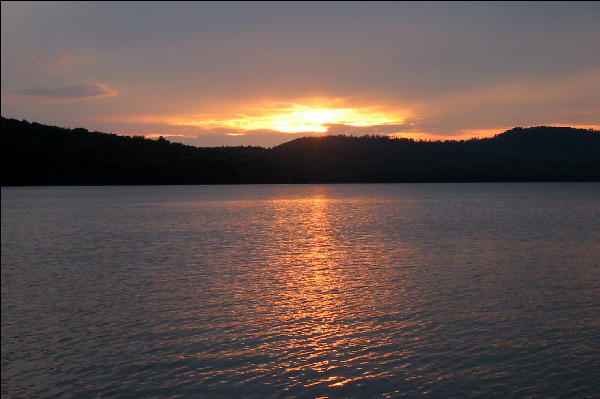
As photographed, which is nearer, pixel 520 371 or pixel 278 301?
pixel 520 371

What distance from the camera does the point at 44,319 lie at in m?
21.8

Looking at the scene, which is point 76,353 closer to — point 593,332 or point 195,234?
point 593,332

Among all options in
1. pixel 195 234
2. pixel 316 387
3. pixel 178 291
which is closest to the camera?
pixel 316 387

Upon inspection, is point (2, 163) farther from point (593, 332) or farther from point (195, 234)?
point (593, 332)

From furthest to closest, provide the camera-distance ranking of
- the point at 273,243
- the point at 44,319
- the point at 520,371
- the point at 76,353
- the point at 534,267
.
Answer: the point at 273,243
the point at 534,267
the point at 44,319
the point at 76,353
the point at 520,371

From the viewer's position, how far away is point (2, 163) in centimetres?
19075

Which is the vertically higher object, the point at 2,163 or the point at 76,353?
the point at 2,163

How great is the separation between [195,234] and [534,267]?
35.4m

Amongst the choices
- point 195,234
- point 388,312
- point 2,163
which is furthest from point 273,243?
point 2,163

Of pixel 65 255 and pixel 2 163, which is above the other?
pixel 2 163

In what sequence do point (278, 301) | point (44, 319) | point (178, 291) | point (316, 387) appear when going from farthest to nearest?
point (178, 291)
point (278, 301)
point (44, 319)
point (316, 387)

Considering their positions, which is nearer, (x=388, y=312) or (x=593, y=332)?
(x=593, y=332)

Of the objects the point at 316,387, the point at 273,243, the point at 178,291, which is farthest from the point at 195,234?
the point at 316,387

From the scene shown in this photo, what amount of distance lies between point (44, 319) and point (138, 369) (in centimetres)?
775
